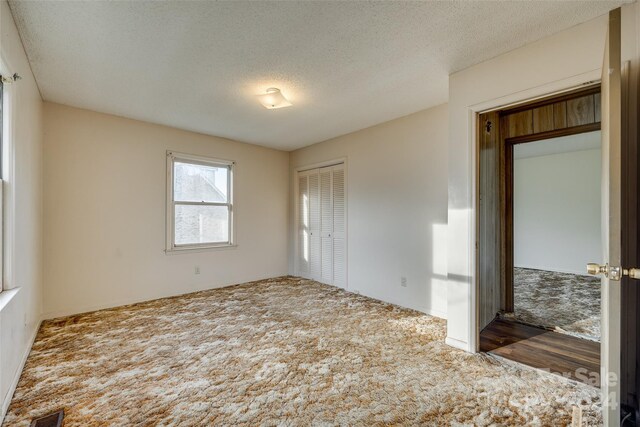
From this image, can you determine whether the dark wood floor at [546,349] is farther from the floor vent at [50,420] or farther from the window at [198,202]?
the window at [198,202]

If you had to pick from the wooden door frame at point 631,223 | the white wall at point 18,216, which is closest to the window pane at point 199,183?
the white wall at point 18,216

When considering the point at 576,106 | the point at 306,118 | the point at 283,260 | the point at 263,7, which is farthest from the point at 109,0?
the point at 283,260

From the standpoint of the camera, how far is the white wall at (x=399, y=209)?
3.44 meters

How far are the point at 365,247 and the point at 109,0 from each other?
366 cm

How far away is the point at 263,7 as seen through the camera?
184 cm

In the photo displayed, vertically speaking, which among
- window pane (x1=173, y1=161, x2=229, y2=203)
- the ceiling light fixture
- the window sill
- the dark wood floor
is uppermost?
the ceiling light fixture

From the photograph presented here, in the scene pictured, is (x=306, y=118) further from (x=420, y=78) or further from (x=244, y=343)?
(x=244, y=343)

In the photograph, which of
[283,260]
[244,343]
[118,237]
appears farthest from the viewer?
[283,260]

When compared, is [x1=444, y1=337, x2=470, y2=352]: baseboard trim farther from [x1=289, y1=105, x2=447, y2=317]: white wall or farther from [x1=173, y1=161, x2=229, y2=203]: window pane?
[x1=173, y1=161, x2=229, y2=203]: window pane

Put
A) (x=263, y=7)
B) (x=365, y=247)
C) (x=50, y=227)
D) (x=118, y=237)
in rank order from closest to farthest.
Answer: (x=263, y=7), (x=50, y=227), (x=118, y=237), (x=365, y=247)

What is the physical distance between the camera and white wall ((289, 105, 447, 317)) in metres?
3.44

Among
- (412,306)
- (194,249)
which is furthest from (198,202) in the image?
(412,306)

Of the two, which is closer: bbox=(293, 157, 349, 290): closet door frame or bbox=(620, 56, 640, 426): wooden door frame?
bbox=(620, 56, 640, 426): wooden door frame

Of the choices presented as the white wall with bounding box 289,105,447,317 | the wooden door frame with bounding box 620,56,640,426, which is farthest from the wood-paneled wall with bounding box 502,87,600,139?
the wooden door frame with bounding box 620,56,640,426
